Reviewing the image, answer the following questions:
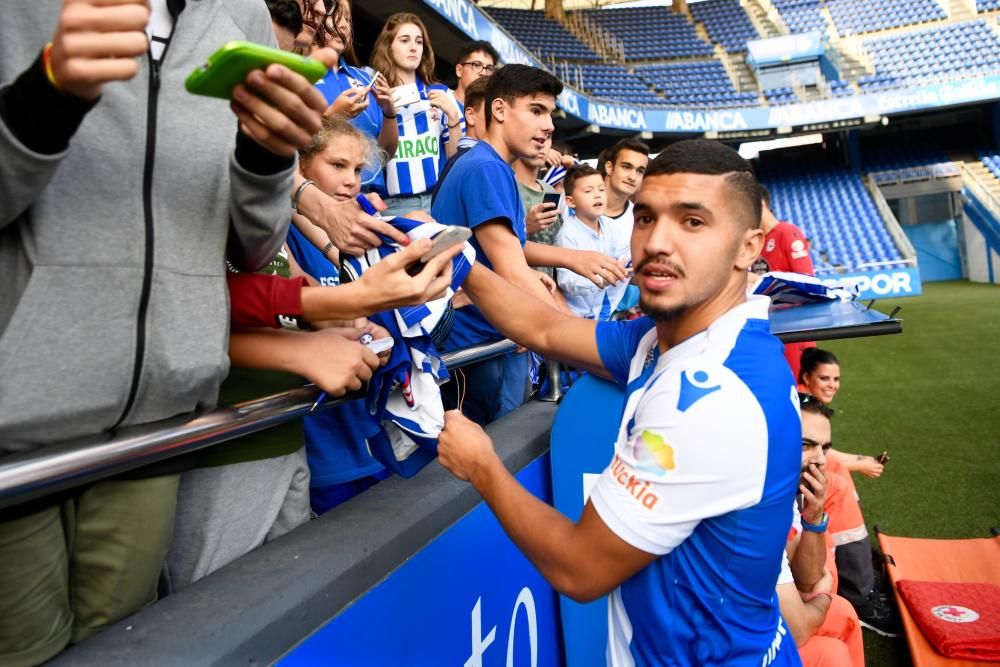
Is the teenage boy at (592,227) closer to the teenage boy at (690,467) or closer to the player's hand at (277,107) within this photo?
the teenage boy at (690,467)

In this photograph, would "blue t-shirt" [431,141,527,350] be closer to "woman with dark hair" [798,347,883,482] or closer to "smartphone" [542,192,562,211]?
"smartphone" [542,192,562,211]

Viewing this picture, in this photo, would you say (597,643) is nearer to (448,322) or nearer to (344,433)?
(344,433)

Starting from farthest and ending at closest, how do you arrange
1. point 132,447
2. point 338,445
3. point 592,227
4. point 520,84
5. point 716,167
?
point 592,227 < point 520,84 < point 338,445 < point 716,167 < point 132,447

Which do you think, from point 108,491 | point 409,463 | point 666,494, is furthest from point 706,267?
point 108,491

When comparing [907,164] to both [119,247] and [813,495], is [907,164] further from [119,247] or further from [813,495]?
[119,247]

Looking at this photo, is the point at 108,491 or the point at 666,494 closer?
the point at 108,491

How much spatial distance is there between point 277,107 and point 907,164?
25314 mm

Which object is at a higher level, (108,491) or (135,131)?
(135,131)

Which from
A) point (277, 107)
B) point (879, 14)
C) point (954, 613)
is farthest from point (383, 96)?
point (879, 14)

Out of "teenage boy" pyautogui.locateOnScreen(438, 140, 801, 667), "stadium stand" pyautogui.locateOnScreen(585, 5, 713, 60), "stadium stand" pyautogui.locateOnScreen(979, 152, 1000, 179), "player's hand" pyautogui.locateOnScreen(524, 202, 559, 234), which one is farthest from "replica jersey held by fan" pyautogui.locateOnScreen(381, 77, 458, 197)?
"stadium stand" pyautogui.locateOnScreen(979, 152, 1000, 179)

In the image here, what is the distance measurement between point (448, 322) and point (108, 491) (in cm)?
71

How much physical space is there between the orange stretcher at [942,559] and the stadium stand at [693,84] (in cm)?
1975

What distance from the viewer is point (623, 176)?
394cm

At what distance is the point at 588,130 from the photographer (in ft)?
54.9
